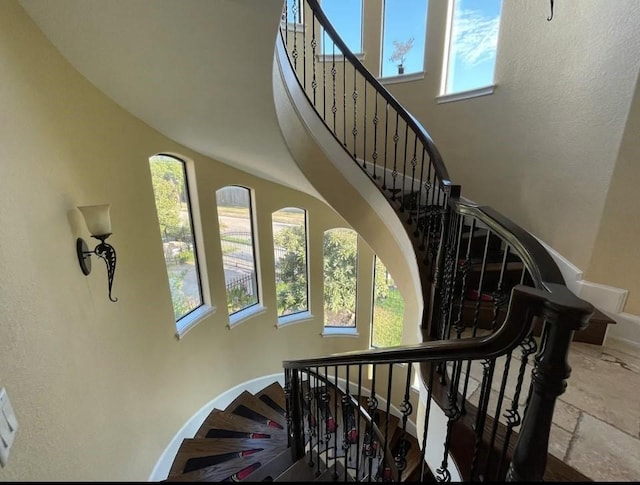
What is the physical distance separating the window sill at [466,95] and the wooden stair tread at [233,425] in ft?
12.9

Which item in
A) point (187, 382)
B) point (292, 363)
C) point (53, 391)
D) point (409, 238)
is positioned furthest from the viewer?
point (187, 382)

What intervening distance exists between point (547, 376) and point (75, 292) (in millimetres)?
1874

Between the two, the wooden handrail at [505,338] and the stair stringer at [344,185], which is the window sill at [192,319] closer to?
the stair stringer at [344,185]

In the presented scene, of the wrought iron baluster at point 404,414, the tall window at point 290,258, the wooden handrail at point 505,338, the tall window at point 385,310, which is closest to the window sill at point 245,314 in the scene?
the tall window at point 290,258

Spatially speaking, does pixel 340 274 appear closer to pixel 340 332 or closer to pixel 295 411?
pixel 340 332

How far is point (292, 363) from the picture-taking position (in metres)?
2.03

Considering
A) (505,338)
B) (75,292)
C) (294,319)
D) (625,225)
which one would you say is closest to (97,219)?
(75,292)

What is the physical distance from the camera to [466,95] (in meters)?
3.08

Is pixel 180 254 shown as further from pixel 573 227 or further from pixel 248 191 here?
pixel 573 227

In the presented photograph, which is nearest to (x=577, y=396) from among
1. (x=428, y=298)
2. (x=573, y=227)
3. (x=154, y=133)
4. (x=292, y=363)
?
(x=428, y=298)

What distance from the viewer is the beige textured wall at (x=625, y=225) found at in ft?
5.91

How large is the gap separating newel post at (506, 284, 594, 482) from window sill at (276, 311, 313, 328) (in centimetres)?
395

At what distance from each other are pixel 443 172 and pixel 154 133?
7.54 feet

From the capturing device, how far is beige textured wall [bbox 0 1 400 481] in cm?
104
